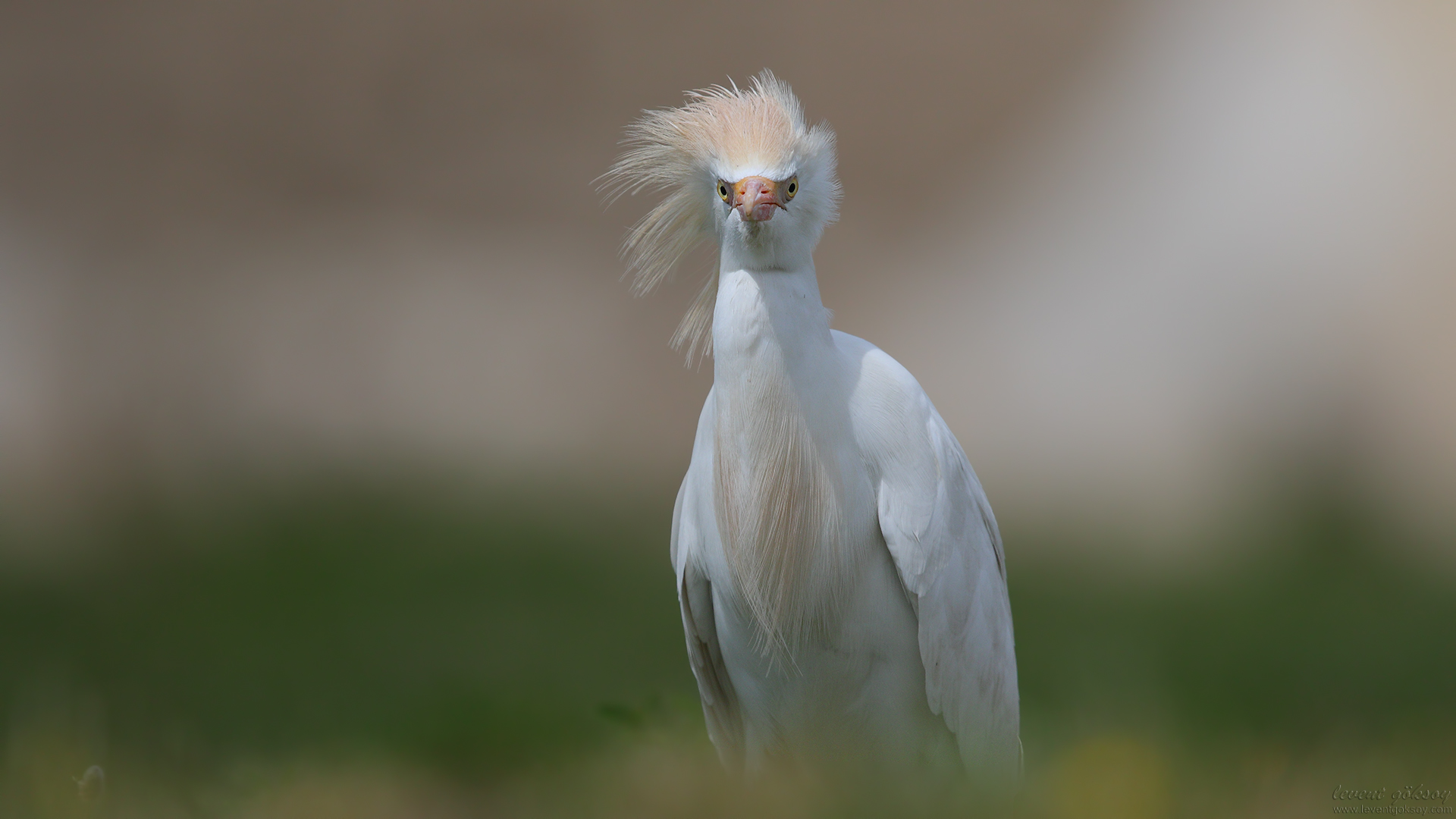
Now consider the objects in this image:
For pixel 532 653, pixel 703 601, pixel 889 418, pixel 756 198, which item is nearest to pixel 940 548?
pixel 889 418

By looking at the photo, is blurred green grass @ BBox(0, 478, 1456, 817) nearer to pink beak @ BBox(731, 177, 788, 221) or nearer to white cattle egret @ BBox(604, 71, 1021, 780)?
white cattle egret @ BBox(604, 71, 1021, 780)

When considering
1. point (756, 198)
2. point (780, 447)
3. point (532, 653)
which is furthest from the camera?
point (532, 653)

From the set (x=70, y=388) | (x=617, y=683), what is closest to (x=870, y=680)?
(x=617, y=683)

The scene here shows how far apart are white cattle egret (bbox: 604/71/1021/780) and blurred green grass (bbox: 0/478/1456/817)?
16cm

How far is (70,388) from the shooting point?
3.30 metres

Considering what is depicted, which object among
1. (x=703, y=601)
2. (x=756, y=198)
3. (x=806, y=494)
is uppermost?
(x=756, y=198)

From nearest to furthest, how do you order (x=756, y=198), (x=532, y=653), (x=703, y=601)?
(x=756, y=198), (x=703, y=601), (x=532, y=653)

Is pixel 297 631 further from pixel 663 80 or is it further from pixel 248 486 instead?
pixel 663 80

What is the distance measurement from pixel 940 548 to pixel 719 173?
1.57ft

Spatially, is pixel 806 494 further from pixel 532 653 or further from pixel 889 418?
pixel 532 653

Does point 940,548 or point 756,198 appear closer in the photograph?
point 756,198

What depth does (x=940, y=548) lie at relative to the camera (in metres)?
1.27

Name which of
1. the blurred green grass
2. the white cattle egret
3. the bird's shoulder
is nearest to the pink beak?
the white cattle egret

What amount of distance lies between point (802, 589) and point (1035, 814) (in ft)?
1.39
